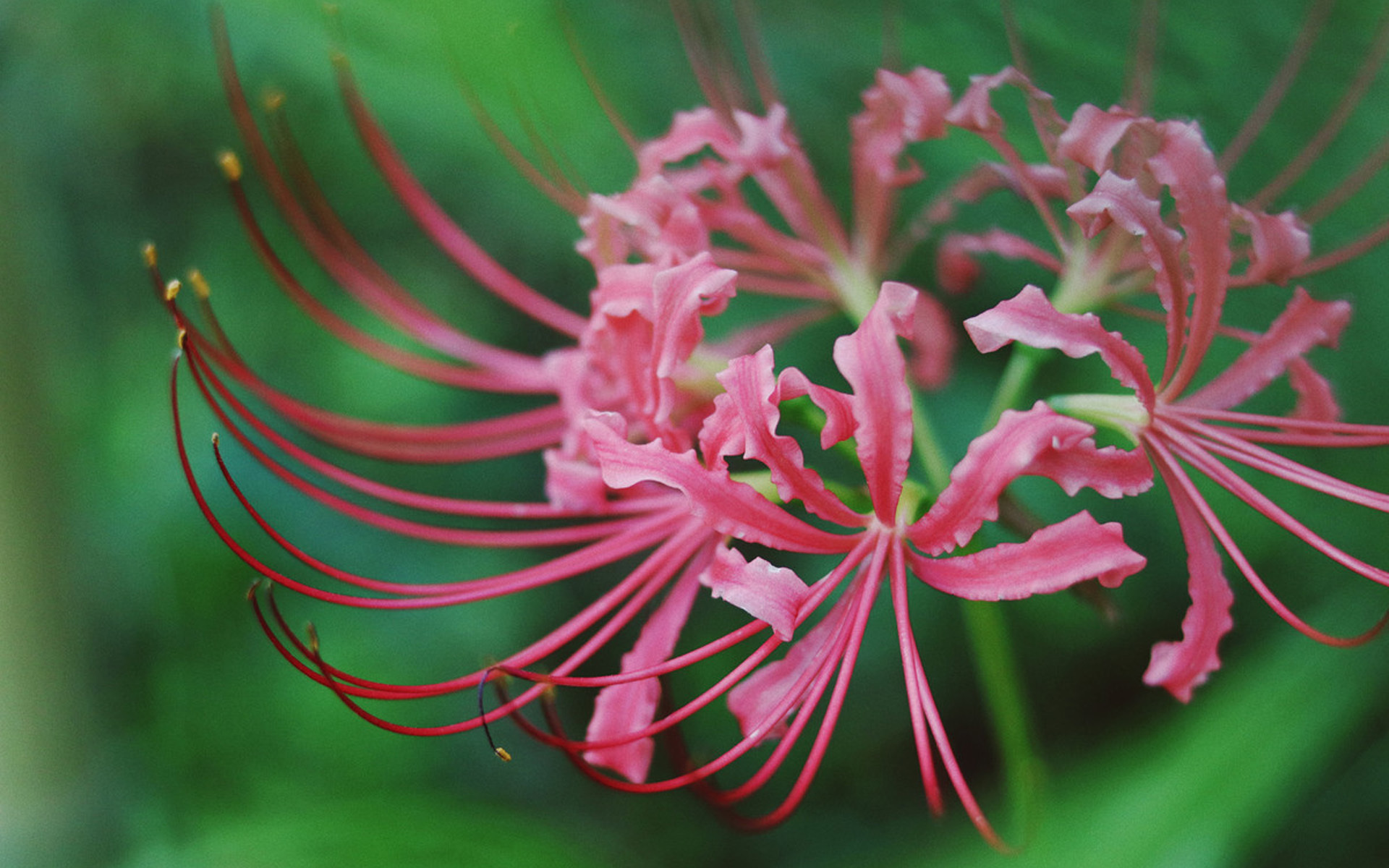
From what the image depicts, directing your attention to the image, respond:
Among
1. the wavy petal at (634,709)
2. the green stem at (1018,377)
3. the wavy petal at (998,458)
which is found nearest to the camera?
the wavy petal at (998,458)

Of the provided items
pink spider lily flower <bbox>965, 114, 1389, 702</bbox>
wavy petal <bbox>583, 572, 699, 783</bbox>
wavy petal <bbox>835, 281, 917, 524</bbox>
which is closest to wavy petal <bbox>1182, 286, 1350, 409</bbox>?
pink spider lily flower <bbox>965, 114, 1389, 702</bbox>

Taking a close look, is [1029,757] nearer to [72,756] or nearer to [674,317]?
[674,317]

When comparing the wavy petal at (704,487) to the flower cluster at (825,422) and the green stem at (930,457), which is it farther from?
the green stem at (930,457)

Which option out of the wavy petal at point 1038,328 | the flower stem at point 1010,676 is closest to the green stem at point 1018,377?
the flower stem at point 1010,676

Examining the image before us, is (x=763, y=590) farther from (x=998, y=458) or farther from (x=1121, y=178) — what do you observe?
(x=1121, y=178)

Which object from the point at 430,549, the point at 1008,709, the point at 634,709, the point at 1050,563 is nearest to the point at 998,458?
the point at 1050,563

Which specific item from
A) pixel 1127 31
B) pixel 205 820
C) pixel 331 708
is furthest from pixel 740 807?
pixel 1127 31

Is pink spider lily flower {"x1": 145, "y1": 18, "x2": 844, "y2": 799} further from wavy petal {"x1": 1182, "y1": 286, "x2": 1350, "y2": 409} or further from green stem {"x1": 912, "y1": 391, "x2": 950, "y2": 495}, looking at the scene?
wavy petal {"x1": 1182, "y1": 286, "x2": 1350, "y2": 409}
